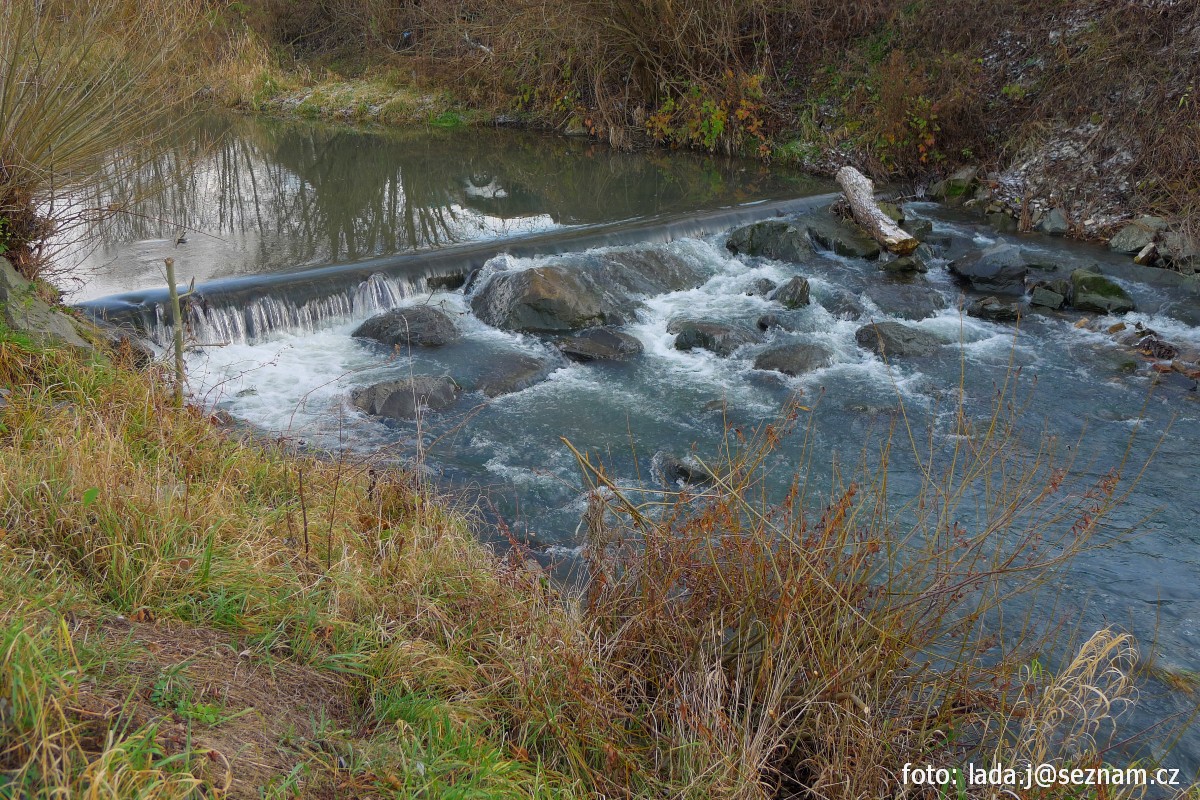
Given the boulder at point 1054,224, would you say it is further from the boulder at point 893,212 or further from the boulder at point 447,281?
the boulder at point 447,281

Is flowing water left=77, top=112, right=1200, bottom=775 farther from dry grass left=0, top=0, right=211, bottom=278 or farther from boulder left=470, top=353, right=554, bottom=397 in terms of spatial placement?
dry grass left=0, top=0, right=211, bottom=278

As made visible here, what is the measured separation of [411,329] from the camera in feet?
28.5

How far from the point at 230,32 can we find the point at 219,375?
55.9 feet

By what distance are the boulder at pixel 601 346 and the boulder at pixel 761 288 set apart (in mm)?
2087

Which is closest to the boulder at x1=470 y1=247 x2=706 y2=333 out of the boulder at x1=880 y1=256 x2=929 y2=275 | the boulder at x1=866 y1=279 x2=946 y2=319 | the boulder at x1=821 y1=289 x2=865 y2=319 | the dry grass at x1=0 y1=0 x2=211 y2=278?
the boulder at x1=821 y1=289 x2=865 y2=319

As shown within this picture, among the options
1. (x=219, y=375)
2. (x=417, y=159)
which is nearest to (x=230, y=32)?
(x=417, y=159)

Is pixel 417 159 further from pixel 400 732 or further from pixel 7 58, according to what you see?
pixel 400 732

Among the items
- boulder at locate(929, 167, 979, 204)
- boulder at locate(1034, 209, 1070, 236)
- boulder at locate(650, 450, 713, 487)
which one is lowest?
boulder at locate(650, 450, 713, 487)

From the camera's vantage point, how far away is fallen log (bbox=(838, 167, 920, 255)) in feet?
36.2

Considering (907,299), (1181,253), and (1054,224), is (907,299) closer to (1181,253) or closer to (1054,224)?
(1181,253)

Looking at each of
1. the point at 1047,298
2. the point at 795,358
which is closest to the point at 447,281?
the point at 795,358

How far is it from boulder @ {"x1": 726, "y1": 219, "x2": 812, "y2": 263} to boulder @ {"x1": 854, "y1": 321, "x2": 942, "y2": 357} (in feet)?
8.56

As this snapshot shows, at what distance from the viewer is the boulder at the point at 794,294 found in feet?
31.9

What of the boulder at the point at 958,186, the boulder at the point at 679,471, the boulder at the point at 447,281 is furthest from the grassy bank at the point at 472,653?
the boulder at the point at 958,186
